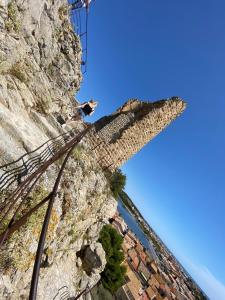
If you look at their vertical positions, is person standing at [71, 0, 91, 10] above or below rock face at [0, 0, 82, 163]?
above

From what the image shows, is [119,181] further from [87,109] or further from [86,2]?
[86,2]

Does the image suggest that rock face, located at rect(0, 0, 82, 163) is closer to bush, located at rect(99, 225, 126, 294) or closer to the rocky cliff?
the rocky cliff

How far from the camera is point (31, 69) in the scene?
11.2 meters

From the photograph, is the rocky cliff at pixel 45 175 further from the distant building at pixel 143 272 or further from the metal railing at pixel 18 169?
the distant building at pixel 143 272

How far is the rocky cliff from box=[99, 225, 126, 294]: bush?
231 inches

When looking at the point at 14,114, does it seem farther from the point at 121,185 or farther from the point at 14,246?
the point at 121,185

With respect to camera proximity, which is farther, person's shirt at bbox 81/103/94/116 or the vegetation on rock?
the vegetation on rock

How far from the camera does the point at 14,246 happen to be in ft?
19.9

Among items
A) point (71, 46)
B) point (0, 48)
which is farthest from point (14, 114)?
point (71, 46)

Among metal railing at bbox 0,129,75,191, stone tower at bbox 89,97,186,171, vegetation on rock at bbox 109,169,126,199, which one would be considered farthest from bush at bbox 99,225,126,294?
metal railing at bbox 0,129,75,191

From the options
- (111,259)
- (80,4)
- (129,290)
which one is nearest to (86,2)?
(80,4)

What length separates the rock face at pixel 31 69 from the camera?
7.69 meters

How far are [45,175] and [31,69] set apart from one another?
5768mm

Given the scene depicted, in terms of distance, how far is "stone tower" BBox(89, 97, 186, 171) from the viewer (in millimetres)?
18562
